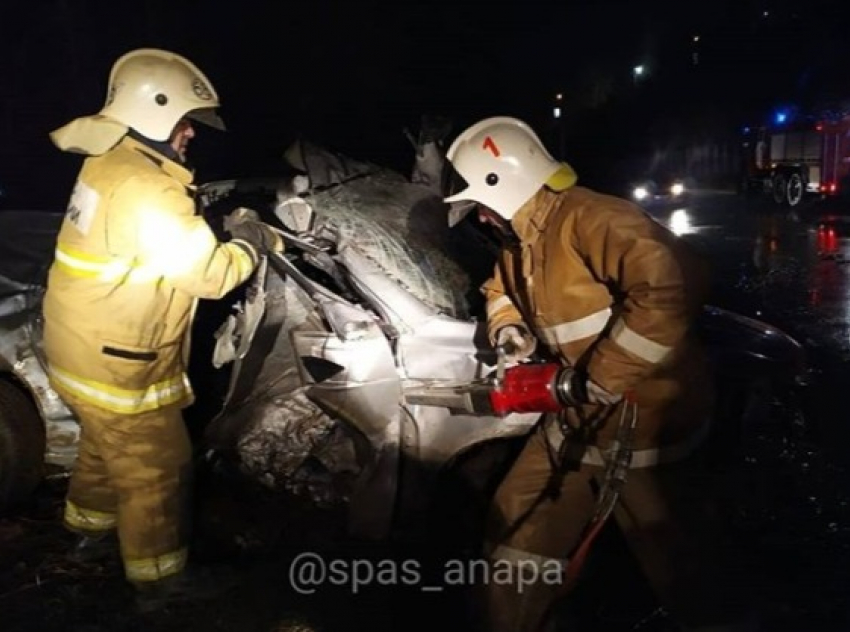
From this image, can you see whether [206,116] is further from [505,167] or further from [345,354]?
[505,167]

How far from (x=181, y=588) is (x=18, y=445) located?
1135 millimetres

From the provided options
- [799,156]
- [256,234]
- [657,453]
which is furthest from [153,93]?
[799,156]

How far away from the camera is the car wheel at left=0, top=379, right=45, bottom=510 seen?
12.4 feet

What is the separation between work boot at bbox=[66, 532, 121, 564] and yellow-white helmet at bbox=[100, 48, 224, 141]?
177 cm

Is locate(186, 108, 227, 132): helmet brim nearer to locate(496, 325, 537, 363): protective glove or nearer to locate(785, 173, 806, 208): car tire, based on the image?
locate(496, 325, 537, 363): protective glove

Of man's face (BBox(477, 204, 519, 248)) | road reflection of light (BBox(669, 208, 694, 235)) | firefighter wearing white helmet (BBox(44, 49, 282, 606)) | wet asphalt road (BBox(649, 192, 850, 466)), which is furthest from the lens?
road reflection of light (BBox(669, 208, 694, 235))

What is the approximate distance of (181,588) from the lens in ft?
10.8

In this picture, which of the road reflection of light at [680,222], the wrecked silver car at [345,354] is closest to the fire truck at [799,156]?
the road reflection of light at [680,222]

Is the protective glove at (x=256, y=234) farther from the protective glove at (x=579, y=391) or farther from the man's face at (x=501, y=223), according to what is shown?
the protective glove at (x=579, y=391)

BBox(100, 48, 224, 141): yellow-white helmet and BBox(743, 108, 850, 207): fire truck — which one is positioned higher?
BBox(100, 48, 224, 141): yellow-white helmet

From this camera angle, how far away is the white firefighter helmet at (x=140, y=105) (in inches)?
119

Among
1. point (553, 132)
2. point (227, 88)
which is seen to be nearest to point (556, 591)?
point (227, 88)

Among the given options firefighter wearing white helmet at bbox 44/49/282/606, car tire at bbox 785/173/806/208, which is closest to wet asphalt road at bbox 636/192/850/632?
firefighter wearing white helmet at bbox 44/49/282/606

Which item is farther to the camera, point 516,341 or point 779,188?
point 779,188
